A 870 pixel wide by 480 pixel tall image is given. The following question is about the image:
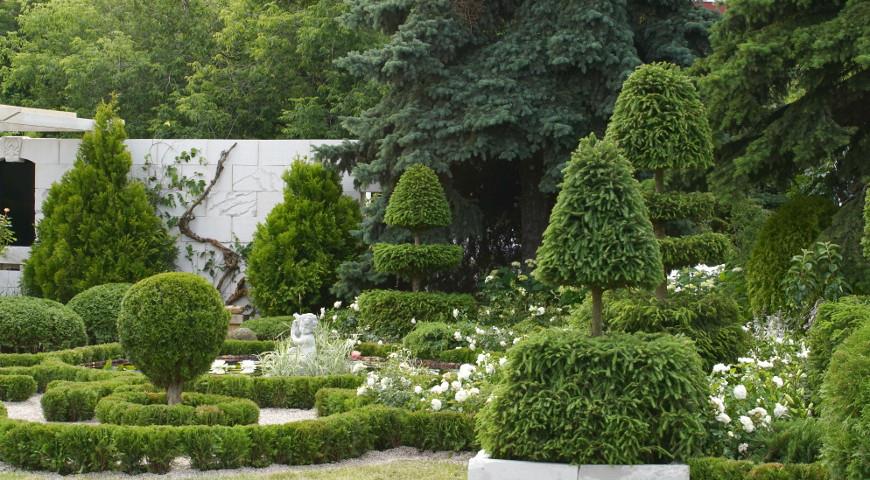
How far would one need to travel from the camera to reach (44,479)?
655 centimetres

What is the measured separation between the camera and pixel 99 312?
13.1 meters

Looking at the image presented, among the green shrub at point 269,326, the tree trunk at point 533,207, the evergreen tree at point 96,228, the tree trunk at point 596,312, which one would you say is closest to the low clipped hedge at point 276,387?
the green shrub at point 269,326

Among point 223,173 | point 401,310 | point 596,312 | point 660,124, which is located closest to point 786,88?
point 660,124

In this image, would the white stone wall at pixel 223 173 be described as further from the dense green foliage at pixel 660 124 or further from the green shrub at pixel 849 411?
the green shrub at pixel 849 411

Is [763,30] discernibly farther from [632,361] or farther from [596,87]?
[632,361]

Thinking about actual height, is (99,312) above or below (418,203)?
below

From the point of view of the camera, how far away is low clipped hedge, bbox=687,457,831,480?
5.51m

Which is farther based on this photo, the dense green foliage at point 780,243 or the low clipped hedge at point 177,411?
the dense green foliage at point 780,243

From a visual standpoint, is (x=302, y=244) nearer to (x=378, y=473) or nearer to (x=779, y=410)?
(x=378, y=473)

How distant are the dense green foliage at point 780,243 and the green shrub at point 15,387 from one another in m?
6.72

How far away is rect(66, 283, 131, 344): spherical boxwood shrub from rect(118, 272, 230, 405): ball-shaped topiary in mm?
5301

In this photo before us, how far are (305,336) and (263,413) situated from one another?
122 centimetres

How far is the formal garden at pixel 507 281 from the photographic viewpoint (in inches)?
229

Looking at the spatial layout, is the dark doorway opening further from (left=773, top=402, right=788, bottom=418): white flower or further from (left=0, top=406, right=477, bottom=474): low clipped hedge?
(left=773, top=402, right=788, bottom=418): white flower
